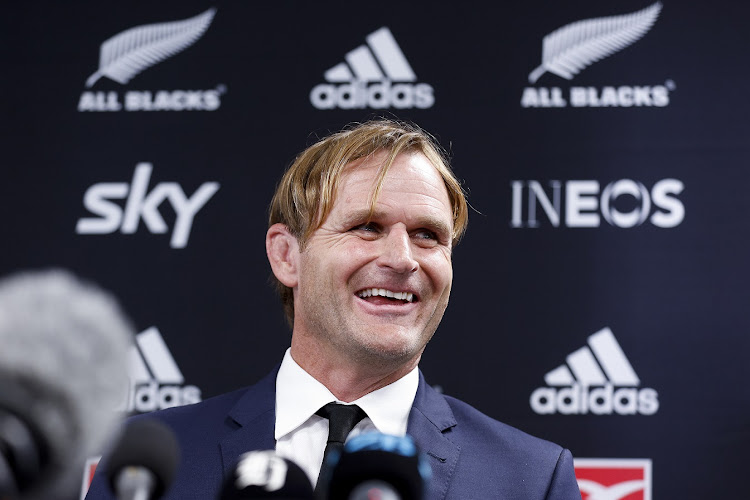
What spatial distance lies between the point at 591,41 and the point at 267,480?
263cm

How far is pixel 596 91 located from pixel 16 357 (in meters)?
2.75

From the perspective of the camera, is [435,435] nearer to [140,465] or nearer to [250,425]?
[250,425]

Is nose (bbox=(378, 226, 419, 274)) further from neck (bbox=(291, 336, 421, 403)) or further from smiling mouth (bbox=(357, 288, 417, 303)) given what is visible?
neck (bbox=(291, 336, 421, 403))

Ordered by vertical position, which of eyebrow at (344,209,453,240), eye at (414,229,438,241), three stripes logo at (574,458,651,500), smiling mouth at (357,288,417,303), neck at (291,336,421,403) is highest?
eyebrow at (344,209,453,240)

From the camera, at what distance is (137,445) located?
2.68 feet

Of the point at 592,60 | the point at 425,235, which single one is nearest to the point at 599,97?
the point at 592,60

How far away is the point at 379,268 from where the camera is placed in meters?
1.94

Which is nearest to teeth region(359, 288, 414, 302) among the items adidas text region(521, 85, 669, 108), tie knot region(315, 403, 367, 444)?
tie knot region(315, 403, 367, 444)

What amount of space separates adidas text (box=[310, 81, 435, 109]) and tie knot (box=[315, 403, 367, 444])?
1485 millimetres

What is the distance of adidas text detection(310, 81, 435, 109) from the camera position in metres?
3.19

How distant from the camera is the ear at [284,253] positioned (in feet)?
7.08

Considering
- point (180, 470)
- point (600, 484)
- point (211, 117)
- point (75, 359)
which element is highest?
point (211, 117)


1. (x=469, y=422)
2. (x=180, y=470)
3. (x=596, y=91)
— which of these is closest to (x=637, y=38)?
(x=596, y=91)

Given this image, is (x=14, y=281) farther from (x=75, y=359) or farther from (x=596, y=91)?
(x=596, y=91)
